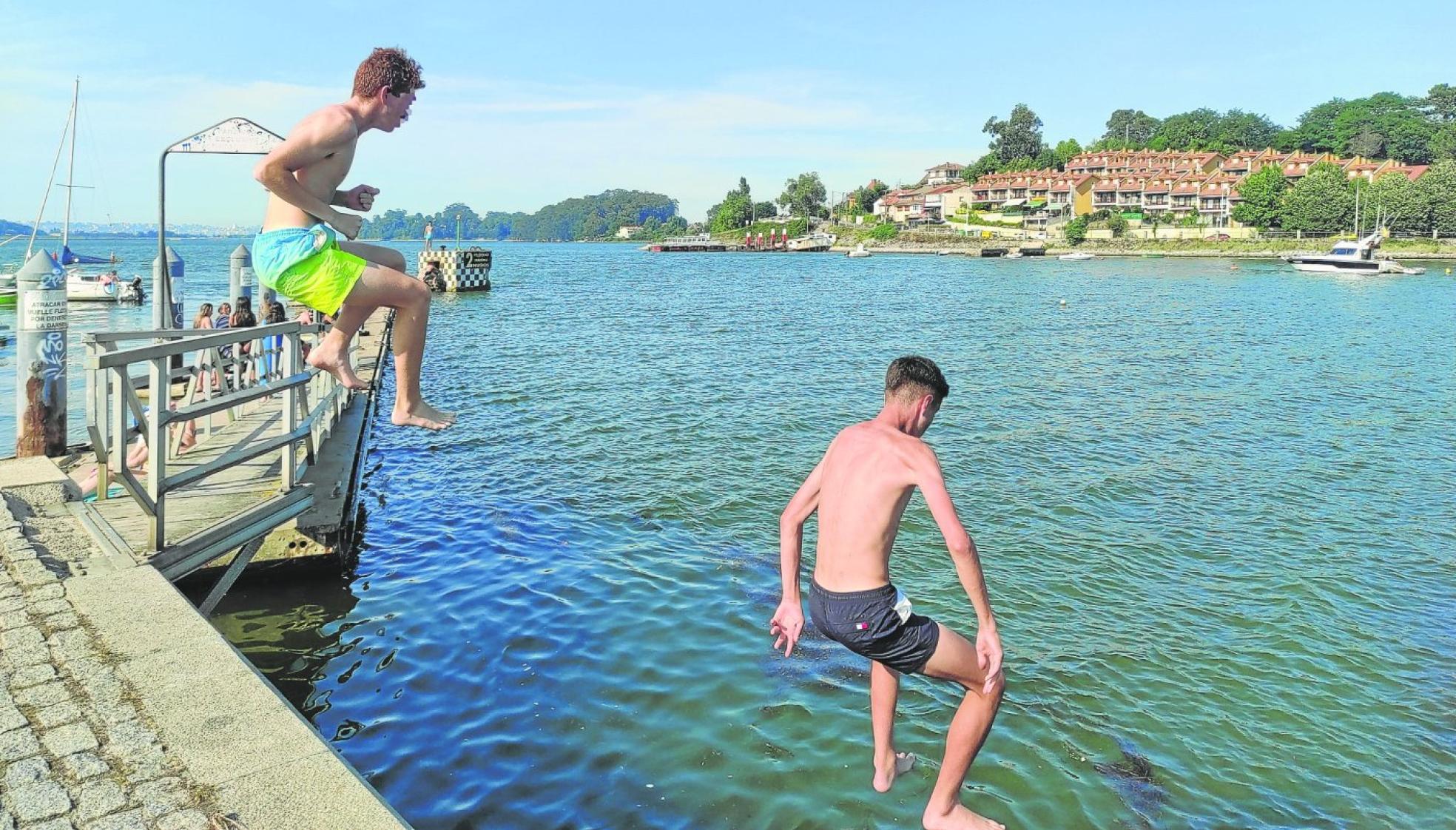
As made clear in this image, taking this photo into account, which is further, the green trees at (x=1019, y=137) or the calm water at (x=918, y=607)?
the green trees at (x=1019, y=137)

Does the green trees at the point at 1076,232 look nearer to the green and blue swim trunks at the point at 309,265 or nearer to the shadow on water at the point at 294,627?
the shadow on water at the point at 294,627

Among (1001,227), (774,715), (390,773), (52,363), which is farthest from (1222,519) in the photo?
(1001,227)

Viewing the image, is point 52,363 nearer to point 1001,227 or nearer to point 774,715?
point 774,715

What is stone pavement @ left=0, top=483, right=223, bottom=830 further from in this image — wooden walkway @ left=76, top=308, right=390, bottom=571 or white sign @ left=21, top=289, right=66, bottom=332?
white sign @ left=21, top=289, right=66, bottom=332

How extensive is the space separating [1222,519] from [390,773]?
10.4 meters

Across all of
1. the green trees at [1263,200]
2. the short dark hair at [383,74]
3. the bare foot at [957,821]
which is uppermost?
the green trees at [1263,200]

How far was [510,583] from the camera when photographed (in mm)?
9250

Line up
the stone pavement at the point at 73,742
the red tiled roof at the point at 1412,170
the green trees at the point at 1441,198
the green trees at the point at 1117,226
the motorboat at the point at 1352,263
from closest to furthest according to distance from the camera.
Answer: the stone pavement at the point at 73,742, the motorboat at the point at 1352,263, the green trees at the point at 1441,198, the red tiled roof at the point at 1412,170, the green trees at the point at 1117,226

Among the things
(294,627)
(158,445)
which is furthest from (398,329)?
(294,627)

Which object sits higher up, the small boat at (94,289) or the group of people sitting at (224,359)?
the small boat at (94,289)

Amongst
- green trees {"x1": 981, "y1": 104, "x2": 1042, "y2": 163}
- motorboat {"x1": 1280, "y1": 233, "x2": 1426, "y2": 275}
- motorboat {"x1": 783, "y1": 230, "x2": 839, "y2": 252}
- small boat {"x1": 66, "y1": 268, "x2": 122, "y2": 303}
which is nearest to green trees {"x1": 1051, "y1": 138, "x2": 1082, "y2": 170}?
green trees {"x1": 981, "y1": 104, "x2": 1042, "y2": 163}

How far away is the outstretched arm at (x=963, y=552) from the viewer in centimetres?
421

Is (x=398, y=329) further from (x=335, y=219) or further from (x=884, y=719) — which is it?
(x=884, y=719)

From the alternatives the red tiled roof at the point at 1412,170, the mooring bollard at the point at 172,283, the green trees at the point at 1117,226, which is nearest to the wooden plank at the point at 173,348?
the mooring bollard at the point at 172,283
